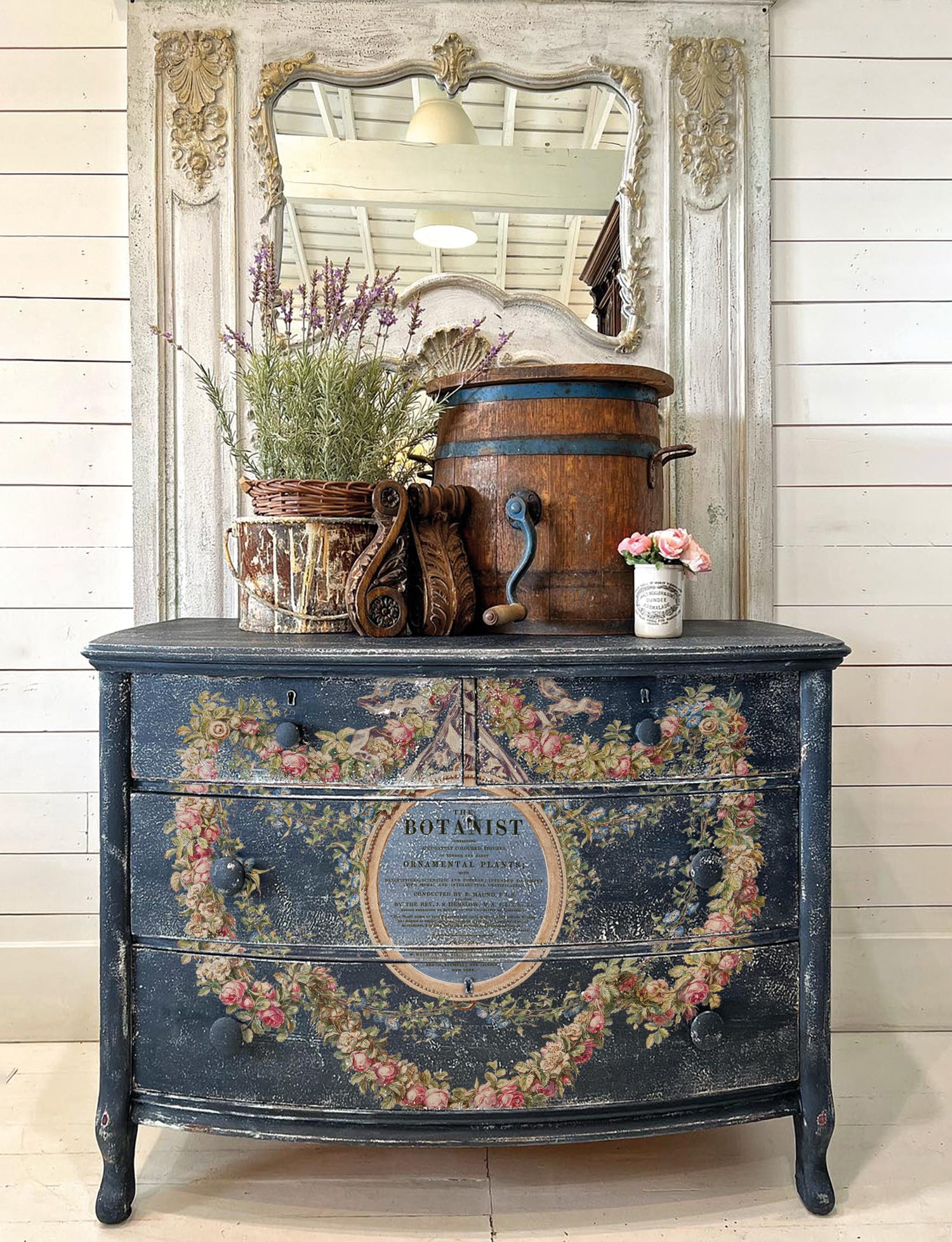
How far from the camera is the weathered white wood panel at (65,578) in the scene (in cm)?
208

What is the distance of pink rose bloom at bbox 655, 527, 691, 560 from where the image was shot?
5.07ft

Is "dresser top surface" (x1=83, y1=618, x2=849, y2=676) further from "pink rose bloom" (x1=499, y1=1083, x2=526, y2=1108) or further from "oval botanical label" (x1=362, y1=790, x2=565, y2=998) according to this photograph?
"pink rose bloom" (x1=499, y1=1083, x2=526, y2=1108)

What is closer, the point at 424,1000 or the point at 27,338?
the point at 424,1000

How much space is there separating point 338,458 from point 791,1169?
4.81ft

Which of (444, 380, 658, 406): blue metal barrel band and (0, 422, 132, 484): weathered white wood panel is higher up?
(444, 380, 658, 406): blue metal barrel band

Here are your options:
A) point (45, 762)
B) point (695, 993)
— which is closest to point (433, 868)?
point (695, 993)

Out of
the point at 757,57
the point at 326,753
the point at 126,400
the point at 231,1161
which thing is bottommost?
the point at 231,1161

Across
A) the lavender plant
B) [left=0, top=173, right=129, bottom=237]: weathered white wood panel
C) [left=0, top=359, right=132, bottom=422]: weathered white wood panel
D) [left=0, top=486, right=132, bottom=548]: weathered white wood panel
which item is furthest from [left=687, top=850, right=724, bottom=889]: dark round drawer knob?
[left=0, top=173, right=129, bottom=237]: weathered white wood panel

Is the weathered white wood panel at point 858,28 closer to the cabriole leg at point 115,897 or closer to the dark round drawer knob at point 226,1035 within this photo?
the cabriole leg at point 115,897

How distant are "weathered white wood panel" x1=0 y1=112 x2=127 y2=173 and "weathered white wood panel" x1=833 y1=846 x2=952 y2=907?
2.20 m

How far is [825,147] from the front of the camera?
2072mm

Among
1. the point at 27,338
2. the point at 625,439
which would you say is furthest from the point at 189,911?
the point at 27,338

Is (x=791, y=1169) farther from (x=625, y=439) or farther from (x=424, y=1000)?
(x=625, y=439)

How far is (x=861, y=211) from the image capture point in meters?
2.08
